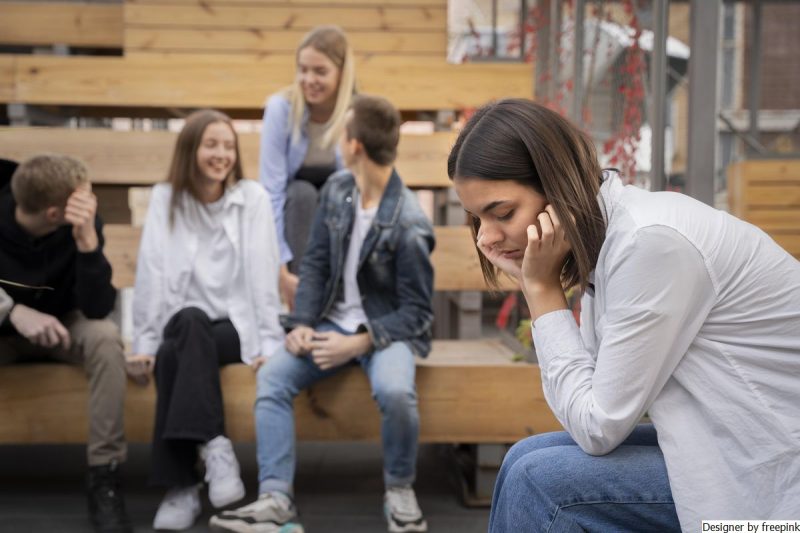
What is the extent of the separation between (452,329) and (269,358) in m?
1.46

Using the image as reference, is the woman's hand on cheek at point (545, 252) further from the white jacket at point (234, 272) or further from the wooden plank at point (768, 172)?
the wooden plank at point (768, 172)

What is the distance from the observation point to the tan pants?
2941mm

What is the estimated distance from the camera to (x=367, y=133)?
309 cm

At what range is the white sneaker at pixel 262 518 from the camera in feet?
8.87

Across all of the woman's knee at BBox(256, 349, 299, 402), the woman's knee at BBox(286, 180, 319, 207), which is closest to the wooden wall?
the woman's knee at BBox(286, 180, 319, 207)

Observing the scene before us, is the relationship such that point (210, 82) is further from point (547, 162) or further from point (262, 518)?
point (547, 162)

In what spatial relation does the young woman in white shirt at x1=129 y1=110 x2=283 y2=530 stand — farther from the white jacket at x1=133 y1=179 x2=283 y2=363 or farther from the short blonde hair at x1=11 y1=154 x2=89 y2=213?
the short blonde hair at x1=11 y1=154 x2=89 y2=213

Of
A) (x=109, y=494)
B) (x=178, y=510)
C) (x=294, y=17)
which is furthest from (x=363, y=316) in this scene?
(x=294, y=17)

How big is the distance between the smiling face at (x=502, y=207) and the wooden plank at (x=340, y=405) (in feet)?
4.91

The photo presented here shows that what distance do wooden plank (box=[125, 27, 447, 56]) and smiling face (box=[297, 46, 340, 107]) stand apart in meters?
1.77

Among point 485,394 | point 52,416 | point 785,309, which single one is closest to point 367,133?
point 485,394

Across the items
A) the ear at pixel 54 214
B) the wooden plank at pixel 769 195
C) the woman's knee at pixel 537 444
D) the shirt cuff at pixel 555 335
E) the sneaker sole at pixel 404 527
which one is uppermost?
the ear at pixel 54 214

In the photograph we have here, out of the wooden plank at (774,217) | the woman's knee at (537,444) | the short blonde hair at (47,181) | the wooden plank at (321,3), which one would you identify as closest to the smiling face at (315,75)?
the short blonde hair at (47,181)

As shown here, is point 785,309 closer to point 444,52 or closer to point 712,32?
point 712,32
